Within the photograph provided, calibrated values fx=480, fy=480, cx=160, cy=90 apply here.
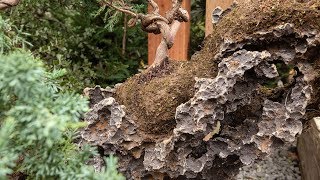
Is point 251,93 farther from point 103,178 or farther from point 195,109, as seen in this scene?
point 103,178

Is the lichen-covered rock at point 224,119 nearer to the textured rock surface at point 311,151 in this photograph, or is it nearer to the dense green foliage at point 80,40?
the textured rock surface at point 311,151

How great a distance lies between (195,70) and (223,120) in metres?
0.19

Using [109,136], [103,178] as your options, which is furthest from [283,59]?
[103,178]

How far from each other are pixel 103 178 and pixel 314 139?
1.45m

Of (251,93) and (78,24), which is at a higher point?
(78,24)

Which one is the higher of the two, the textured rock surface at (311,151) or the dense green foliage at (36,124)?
the dense green foliage at (36,124)

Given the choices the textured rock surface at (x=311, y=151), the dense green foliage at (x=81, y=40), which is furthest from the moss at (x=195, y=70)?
the dense green foliage at (x=81, y=40)

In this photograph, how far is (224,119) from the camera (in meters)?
1.57

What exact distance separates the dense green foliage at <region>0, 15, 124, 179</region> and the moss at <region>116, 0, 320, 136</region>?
23.6 inches

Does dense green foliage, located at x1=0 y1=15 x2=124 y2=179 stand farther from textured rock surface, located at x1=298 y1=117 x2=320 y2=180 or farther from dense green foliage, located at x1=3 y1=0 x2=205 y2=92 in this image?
dense green foliage, located at x1=3 y1=0 x2=205 y2=92

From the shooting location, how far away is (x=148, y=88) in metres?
1.57

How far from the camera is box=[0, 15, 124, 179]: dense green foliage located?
2.48 feet

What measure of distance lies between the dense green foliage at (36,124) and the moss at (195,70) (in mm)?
600

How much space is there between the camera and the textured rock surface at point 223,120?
138 centimetres
